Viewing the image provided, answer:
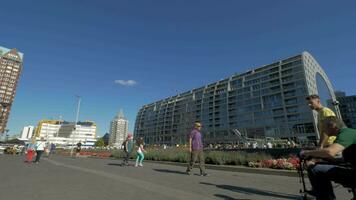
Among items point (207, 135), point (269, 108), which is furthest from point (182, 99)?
point (269, 108)

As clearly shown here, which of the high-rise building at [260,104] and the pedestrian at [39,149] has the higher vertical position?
the high-rise building at [260,104]

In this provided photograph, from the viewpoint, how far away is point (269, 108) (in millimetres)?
89750

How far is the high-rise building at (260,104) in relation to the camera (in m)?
80.4

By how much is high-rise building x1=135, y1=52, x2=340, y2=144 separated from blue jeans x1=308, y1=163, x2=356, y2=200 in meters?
59.1

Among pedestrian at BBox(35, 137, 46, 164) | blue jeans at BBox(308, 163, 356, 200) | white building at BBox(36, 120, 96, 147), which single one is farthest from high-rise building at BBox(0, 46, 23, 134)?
blue jeans at BBox(308, 163, 356, 200)

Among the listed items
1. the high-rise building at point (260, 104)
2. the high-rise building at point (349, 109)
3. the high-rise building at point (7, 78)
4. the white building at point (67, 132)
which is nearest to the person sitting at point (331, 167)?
the high-rise building at point (260, 104)

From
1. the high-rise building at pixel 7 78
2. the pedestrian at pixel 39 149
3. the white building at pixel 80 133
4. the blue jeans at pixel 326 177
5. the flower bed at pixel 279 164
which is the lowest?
the blue jeans at pixel 326 177

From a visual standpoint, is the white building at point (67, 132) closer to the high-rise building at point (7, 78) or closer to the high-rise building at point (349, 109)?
the high-rise building at point (7, 78)

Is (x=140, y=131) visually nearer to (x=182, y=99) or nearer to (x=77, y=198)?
(x=182, y=99)

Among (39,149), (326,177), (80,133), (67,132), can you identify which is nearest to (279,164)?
(326,177)

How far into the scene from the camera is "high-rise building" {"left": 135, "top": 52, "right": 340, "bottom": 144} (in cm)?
8044

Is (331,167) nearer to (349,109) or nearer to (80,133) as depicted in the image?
(349,109)

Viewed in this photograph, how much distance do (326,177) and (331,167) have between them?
0.50 ft

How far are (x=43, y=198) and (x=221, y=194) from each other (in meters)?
3.78
